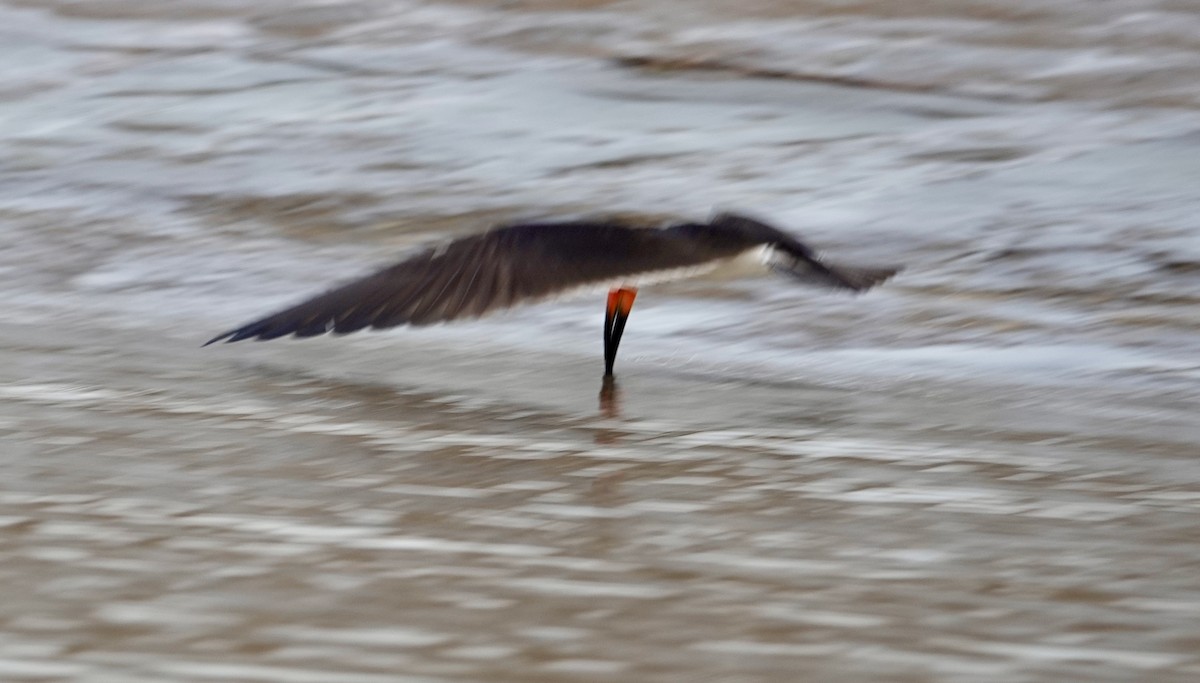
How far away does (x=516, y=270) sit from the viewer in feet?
17.7

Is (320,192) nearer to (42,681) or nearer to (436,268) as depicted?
(436,268)

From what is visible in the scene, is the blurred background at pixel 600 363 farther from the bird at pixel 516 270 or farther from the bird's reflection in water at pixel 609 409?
the bird at pixel 516 270

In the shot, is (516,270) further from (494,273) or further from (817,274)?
(817,274)

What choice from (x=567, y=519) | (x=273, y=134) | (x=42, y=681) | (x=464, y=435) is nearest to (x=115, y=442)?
(x=464, y=435)

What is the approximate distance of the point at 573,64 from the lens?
35.8 feet

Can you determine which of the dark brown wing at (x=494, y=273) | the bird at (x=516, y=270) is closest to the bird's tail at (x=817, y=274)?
the bird at (x=516, y=270)

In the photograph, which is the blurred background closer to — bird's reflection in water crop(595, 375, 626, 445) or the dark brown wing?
bird's reflection in water crop(595, 375, 626, 445)

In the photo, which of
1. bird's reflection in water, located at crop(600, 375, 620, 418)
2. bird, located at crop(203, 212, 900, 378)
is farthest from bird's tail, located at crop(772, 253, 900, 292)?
bird's reflection in water, located at crop(600, 375, 620, 418)

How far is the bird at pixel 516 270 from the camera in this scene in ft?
17.5

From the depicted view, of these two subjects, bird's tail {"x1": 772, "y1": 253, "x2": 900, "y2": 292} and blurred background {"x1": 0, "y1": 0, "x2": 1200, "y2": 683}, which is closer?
blurred background {"x1": 0, "y1": 0, "x2": 1200, "y2": 683}

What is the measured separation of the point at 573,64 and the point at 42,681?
25.3 feet

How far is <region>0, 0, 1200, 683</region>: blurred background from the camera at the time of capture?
3.81 meters

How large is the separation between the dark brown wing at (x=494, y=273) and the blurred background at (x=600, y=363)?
0.87 feet

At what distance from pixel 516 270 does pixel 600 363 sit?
1.00 m
